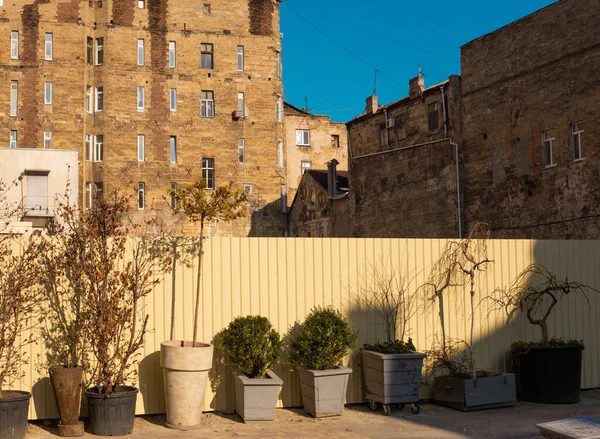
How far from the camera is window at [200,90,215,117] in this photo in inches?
1737

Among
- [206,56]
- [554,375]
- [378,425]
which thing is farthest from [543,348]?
[206,56]

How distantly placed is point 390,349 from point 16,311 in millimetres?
5116

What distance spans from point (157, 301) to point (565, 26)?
17.8 meters

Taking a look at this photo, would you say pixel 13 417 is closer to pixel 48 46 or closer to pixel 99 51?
pixel 48 46

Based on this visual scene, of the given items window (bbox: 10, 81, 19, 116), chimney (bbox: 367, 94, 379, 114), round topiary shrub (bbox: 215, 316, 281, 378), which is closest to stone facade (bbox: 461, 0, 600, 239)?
chimney (bbox: 367, 94, 379, 114)

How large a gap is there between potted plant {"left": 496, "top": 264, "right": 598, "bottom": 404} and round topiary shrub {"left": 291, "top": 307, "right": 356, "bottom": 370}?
298cm

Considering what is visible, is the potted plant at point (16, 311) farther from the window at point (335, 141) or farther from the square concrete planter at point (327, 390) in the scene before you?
the window at point (335, 141)

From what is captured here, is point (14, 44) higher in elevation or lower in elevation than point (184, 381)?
higher

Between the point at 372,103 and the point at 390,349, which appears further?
the point at 372,103

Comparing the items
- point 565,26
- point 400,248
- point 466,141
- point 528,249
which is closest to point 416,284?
point 400,248

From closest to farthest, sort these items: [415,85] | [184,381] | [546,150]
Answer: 1. [184,381]
2. [546,150]
3. [415,85]

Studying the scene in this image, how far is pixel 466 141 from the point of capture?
28156mm

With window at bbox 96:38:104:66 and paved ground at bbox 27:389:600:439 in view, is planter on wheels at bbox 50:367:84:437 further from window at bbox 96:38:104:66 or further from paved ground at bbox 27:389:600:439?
window at bbox 96:38:104:66

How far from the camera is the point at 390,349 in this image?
1143 centimetres
